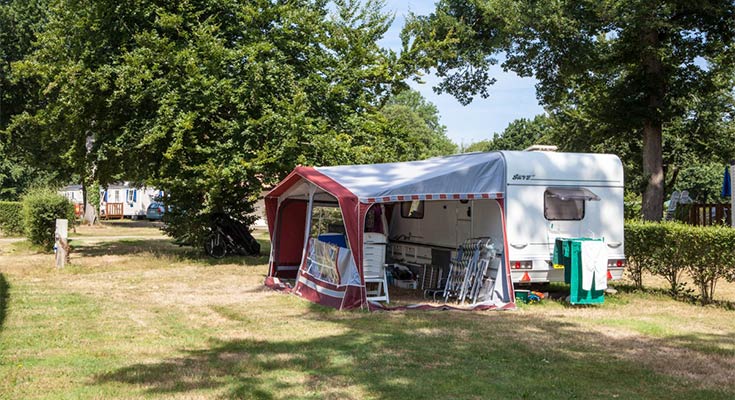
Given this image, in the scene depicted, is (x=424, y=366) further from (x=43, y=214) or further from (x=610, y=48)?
(x=43, y=214)

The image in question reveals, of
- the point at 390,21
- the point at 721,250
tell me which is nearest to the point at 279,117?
the point at 390,21

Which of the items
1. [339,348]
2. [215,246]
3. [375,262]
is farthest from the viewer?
[215,246]

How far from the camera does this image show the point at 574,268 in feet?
35.4

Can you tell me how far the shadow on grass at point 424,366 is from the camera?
6141 mm

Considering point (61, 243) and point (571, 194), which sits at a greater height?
point (571, 194)

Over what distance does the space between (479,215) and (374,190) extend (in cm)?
190

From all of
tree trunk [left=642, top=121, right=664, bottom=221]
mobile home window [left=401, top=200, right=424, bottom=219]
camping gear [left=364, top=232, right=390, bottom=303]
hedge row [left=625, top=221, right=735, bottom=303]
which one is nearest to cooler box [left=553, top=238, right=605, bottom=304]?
hedge row [left=625, top=221, right=735, bottom=303]

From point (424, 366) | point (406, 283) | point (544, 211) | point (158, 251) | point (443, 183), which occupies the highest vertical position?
point (443, 183)

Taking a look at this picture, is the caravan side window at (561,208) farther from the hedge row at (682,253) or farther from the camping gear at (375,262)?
the camping gear at (375,262)

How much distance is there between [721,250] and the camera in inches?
418

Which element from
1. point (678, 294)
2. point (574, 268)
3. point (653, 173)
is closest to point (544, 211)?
point (574, 268)

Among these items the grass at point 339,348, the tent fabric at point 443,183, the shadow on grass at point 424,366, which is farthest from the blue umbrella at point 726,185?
the shadow on grass at point 424,366

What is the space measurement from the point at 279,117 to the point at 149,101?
3769 mm

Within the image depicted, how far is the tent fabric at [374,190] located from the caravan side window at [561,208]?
0.92m
